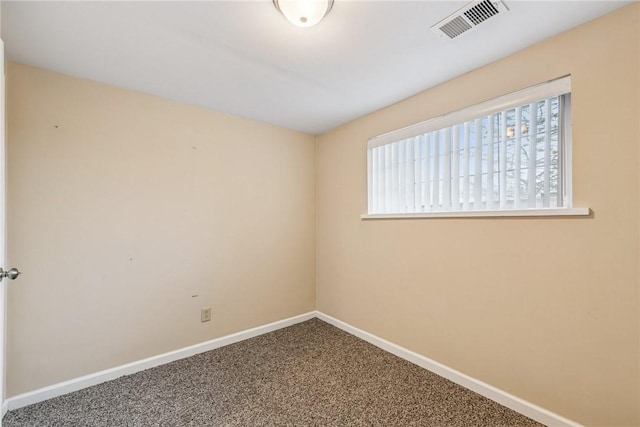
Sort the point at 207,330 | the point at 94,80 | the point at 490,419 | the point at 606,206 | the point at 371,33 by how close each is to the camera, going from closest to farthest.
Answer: the point at 606,206, the point at 371,33, the point at 490,419, the point at 94,80, the point at 207,330

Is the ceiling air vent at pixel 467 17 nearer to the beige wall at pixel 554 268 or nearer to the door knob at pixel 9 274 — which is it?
the beige wall at pixel 554 268

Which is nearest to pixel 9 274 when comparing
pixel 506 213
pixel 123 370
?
pixel 123 370

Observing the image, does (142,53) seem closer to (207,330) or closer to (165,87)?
(165,87)

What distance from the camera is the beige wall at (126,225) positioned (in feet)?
5.98

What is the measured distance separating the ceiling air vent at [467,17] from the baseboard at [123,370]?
112 inches

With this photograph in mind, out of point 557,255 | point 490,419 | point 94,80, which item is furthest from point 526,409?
point 94,80

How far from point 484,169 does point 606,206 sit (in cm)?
65

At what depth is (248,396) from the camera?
1.88m

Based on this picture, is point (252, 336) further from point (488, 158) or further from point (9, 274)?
point (488, 158)

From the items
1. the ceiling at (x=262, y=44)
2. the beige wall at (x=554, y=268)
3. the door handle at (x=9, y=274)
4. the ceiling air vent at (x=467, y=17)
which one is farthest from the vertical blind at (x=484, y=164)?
the door handle at (x=9, y=274)

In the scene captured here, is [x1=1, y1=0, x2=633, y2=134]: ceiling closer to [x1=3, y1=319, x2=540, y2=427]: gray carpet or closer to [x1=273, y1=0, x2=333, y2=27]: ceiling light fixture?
[x1=273, y1=0, x2=333, y2=27]: ceiling light fixture

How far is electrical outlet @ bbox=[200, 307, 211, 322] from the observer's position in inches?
98.7

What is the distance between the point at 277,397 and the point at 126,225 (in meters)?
1.67

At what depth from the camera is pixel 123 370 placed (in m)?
2.10
